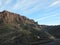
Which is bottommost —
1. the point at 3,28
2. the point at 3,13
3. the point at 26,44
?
the point at 26,44

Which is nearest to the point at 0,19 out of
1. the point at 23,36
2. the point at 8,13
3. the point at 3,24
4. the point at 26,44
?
the point at 3,24

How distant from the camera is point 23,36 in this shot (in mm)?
83312

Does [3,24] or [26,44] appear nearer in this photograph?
[26,44]

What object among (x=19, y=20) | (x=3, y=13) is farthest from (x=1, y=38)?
(x=19, y=20)

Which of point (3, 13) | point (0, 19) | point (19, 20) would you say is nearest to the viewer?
point (0, 19)

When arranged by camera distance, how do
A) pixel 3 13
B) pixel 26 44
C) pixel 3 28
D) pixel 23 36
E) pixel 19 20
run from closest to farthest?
pixel 26 44 < pixel 23 36 < pixel 3 28 < pixel 3 13 < pixel 19 20

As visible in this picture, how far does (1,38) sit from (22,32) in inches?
387

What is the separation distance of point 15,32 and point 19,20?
31.0 metres

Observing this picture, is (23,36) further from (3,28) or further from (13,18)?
(13,18)

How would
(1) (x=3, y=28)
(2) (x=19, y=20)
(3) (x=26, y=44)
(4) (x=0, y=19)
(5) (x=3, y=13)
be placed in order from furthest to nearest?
(2) (x=19, y=20)
(5) (x=3, y=13)
(4) (x=0, y=19)
(1) (x=3, y=28)
(3) (x=26, y=44)

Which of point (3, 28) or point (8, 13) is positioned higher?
point (8, 13)

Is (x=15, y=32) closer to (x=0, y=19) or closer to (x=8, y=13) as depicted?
(x=0, y=19)

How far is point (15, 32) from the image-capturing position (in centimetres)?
8681

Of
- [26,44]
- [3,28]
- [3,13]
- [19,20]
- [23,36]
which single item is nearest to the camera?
[26,44]
